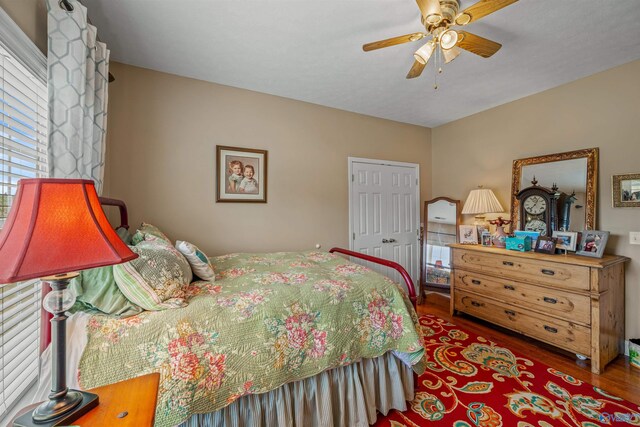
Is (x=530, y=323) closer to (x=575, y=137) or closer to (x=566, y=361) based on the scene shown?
(x=566, y=361)

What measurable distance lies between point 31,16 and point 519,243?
3.95 meters

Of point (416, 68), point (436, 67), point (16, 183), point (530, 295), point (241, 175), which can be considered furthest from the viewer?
point (241, 175)

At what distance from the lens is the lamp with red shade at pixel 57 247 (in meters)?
0.63

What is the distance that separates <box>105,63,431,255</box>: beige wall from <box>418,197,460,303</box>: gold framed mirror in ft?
3.92

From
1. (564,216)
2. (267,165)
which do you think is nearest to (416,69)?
(267,165)

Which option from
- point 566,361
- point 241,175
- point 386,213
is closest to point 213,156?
point 241,175

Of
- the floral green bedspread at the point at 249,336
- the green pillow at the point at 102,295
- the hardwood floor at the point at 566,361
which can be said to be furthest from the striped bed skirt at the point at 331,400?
the hardwood floor at the point at 566,361

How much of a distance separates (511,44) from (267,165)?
7.85 feet

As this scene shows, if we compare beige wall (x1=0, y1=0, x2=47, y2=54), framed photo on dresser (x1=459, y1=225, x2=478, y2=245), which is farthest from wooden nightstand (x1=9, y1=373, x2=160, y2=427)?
framed photo on dresser (x1=459, y1=225, x2=478, y2=245)

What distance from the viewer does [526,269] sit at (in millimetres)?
2494

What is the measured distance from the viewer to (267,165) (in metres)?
2.92

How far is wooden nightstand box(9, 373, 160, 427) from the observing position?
73 cm

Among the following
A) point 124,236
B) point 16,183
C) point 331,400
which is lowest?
point 331,400

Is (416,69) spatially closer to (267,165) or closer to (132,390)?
(267,165)
